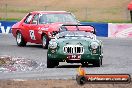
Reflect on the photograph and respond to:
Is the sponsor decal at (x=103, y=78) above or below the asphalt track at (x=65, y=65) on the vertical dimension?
above

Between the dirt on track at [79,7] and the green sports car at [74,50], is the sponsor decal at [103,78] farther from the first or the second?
the dirt on track at [79,7]

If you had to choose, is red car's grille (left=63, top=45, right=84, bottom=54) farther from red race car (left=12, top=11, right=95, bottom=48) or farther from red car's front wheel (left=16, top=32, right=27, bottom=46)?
red car's front wheel (left=16, top=32, right=27, bottom=46)

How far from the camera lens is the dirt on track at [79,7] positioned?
67.2 m

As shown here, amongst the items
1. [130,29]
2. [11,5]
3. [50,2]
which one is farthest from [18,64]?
[50,2]

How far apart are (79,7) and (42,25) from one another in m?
49.9

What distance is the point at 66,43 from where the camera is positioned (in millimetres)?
17656

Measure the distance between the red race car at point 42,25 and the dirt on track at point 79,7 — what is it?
35654 mm

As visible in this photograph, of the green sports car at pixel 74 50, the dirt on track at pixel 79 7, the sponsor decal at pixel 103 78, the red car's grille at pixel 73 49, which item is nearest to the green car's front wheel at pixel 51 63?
the green sports car at pixel 74 50

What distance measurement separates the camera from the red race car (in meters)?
25.3

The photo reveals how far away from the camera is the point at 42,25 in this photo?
26.0 meters

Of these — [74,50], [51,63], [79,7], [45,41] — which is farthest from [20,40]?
[79,7]

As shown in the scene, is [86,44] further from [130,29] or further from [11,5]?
[11,5]

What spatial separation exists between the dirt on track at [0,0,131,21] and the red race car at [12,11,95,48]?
35.7 metres

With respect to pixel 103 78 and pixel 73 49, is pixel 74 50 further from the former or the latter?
pixel 103 78
